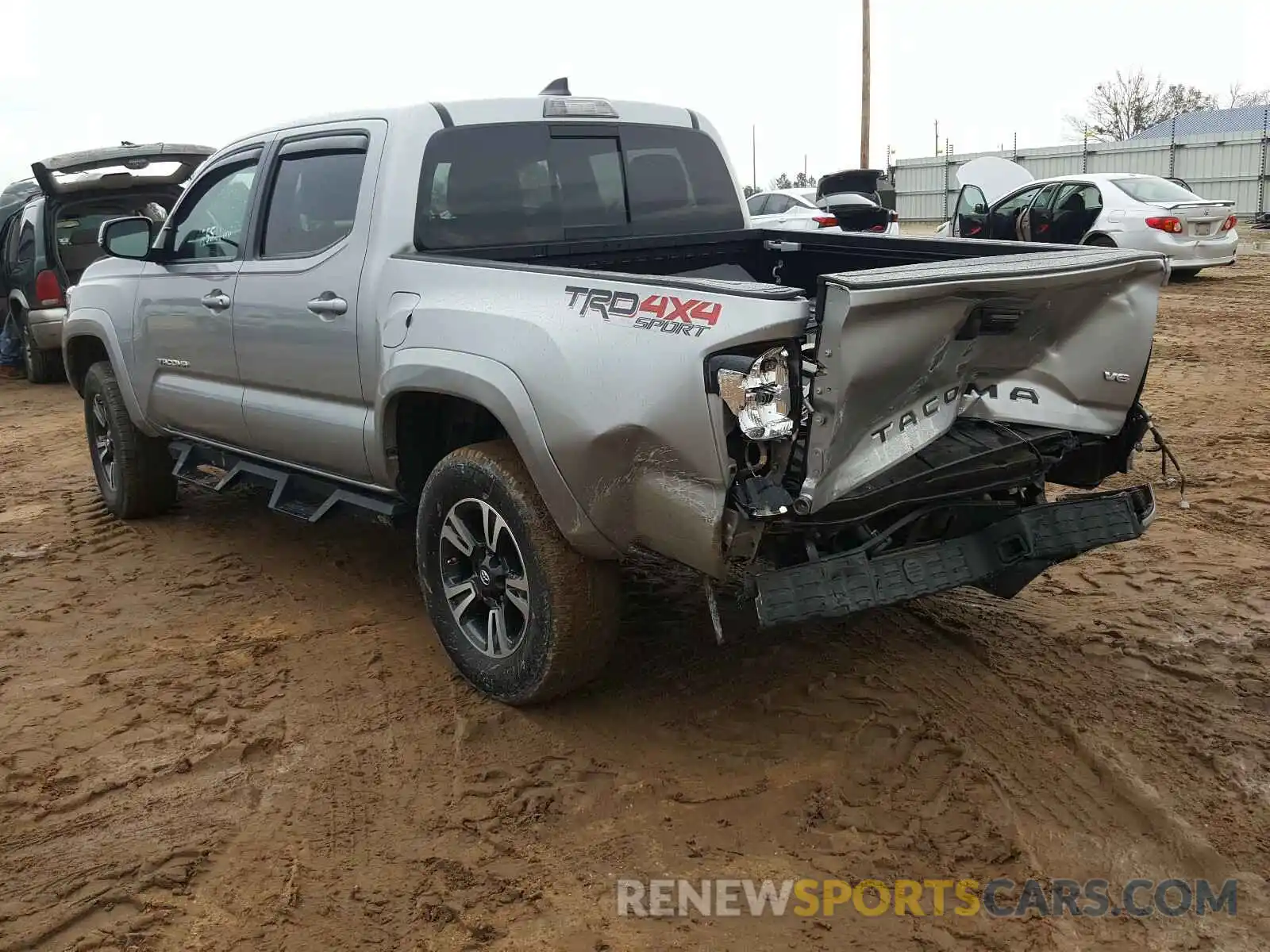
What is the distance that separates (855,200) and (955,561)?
1173 centimetres

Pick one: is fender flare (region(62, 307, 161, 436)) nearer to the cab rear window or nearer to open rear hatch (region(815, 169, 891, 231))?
the cab rear window

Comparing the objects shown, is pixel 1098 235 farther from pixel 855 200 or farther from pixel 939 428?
pixel 939 428

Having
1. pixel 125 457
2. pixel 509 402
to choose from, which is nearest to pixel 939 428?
pixel 509 402

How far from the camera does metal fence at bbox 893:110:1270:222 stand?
80.6 ft

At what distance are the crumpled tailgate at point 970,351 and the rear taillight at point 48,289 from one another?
36.5ft

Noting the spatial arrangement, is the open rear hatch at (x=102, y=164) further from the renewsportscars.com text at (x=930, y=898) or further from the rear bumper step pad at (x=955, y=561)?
the renewsportscars.com text at (x=930, y=898)

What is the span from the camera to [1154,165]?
26547 millimetres

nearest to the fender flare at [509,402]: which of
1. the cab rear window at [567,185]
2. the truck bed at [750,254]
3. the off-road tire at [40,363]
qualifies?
the truck bed at [750,254]

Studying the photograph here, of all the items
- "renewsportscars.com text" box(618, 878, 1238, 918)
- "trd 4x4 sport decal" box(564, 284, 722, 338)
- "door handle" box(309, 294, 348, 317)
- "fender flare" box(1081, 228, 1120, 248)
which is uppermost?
"trd 4x4 sport decal" box(564, 284, 722, 338)

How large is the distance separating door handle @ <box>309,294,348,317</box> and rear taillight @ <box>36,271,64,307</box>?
910 centimetres

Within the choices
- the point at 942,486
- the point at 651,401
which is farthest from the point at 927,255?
the point at 651,401

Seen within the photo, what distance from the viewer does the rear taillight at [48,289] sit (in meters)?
12.1

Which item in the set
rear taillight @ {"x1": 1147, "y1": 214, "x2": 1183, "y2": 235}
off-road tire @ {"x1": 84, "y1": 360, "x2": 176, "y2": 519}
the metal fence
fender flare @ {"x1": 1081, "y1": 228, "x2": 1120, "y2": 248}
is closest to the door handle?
off-road tire @ {"x1": 84, "y1": 360, "x2": 176, "y2": 519}

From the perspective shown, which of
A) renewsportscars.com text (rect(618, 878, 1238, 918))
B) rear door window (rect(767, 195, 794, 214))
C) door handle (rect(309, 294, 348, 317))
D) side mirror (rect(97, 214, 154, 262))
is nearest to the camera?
renewsportscars.com text (rect(618, 878, 1238, 918))
